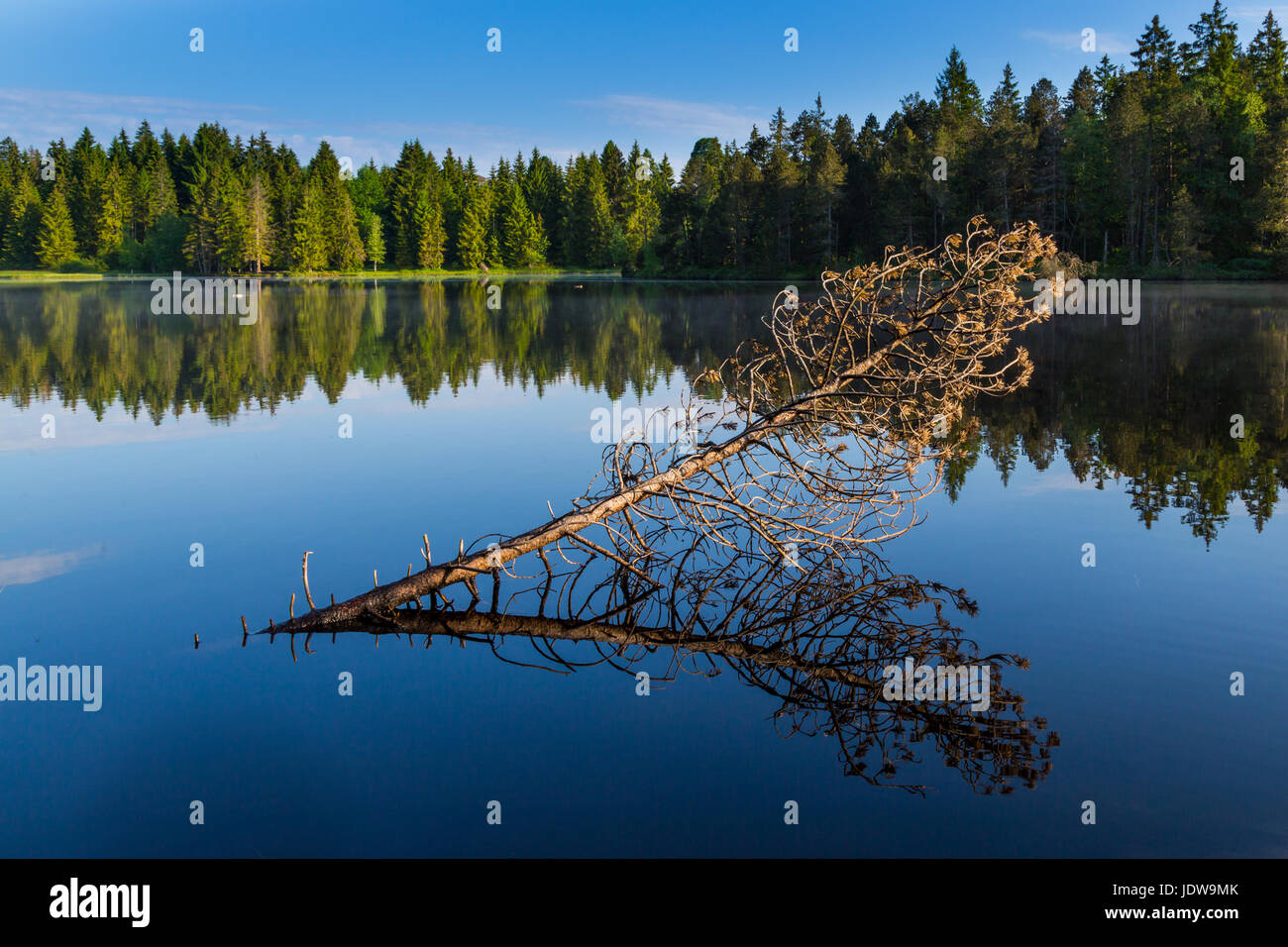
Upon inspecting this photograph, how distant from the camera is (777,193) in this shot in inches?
3445

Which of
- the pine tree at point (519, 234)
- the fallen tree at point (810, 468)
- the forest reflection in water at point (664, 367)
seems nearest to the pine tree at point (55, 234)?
the pine tree at point (519, 234)

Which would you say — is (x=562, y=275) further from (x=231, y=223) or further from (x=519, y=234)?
(x=231, y=223)

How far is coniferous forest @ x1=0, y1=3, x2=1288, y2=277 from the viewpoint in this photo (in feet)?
228

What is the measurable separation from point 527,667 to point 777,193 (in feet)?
275

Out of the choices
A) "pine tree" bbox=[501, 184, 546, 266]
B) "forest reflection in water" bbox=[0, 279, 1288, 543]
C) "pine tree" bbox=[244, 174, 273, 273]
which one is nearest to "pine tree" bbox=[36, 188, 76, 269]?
"pine tree" bbox=[244, 174, 273, 273]

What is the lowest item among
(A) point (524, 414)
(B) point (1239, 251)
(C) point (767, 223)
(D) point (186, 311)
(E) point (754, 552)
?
(E) point (754, 552)

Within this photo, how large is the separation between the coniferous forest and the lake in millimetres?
49718

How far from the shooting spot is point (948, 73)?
107m

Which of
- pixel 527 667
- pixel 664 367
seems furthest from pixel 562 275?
pixel 527 667

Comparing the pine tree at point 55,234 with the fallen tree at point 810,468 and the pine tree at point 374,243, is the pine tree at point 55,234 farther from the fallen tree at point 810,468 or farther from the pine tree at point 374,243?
the fallen tree at point 810,468

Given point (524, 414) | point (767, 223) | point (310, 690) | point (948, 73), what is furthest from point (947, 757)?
point (948, 73)

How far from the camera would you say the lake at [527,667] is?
6.00 metres
